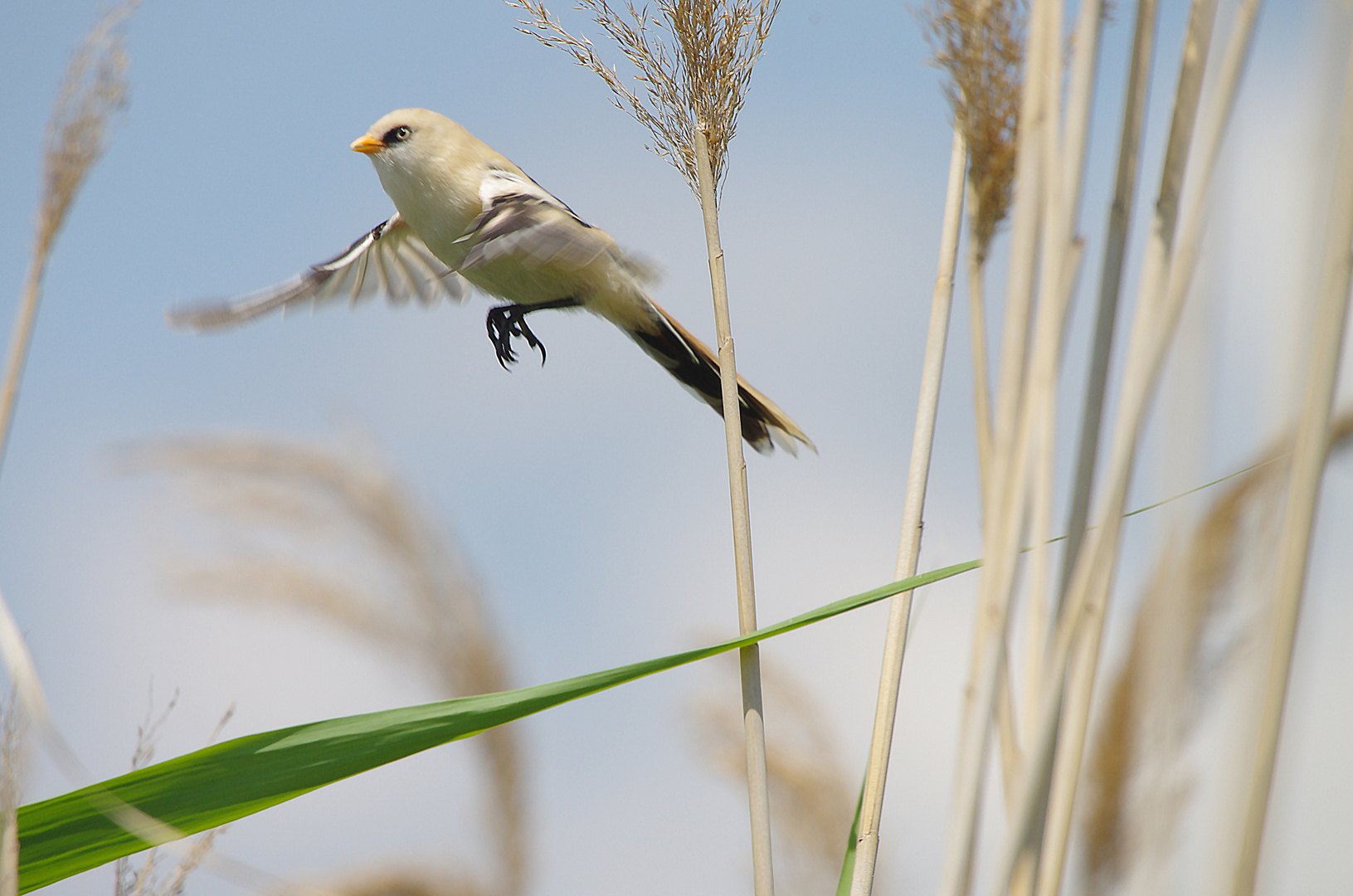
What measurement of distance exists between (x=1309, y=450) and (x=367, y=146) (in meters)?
1.56

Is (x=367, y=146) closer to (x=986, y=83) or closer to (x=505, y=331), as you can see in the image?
(x=505, y=331)

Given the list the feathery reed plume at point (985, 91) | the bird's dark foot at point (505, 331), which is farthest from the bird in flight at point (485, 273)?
the feathery reed plume at point (985, 91)

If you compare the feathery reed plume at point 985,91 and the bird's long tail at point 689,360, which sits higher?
the feathery reed plume at point 985,91

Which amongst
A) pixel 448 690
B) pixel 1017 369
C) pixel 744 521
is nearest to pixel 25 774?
pixel 744 521

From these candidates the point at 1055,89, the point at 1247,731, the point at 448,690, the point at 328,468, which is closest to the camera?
the point at 1247,731

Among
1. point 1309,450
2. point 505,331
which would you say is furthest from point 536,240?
point 1309,450

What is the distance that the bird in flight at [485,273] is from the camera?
4.78 feet

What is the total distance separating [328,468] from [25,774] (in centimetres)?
160

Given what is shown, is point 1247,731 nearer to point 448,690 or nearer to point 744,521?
point 744,521

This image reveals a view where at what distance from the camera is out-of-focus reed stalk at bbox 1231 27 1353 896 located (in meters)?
0.50

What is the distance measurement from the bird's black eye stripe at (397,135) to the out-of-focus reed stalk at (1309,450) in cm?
147

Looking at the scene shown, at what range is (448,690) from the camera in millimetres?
2008

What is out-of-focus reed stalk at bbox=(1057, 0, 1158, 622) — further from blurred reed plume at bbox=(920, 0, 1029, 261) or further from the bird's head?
the bird's head

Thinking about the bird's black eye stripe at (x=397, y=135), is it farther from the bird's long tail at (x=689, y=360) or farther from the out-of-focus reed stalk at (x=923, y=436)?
the out-of-focus reed stalk at (x=923, y=436)
